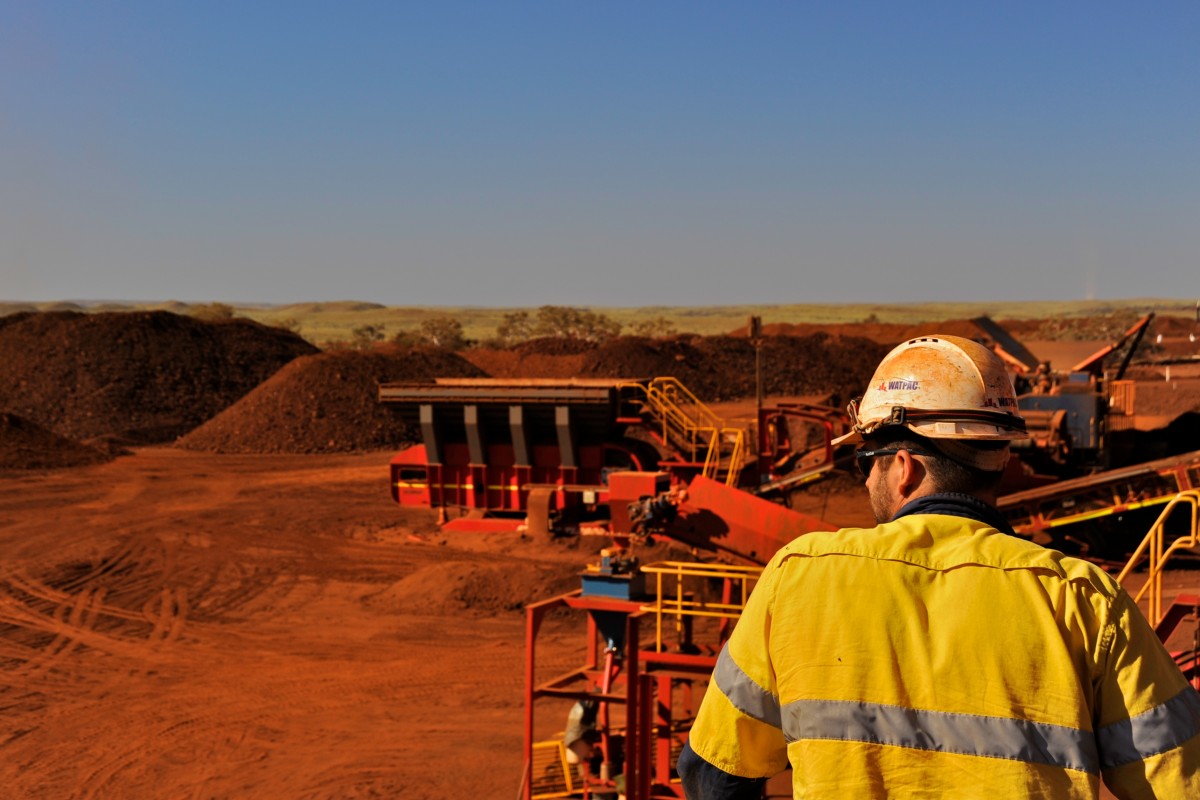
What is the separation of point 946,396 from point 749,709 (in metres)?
0.66

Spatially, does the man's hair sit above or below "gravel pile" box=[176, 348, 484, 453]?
above

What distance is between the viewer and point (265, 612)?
53.1 feet

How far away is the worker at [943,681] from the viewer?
5.59 feet

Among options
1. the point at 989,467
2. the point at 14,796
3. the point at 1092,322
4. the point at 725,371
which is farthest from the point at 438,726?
the point at 1092,322

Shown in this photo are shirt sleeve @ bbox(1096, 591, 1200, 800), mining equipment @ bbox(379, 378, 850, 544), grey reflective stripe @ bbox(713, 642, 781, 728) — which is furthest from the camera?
mining equipment @ bbox(379, 378, 850, 544)

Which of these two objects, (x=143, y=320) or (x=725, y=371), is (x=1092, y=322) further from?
(x=143, y=320)

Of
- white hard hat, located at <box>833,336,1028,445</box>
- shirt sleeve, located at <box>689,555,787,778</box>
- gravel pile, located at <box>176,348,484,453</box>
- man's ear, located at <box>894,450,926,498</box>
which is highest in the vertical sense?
white hard hat, located at <box>833,336,1028,445</box>

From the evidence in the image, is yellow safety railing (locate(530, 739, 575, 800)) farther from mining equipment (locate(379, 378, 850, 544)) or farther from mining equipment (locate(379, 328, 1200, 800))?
mining equipment (locate(379, 378, 850, 544))

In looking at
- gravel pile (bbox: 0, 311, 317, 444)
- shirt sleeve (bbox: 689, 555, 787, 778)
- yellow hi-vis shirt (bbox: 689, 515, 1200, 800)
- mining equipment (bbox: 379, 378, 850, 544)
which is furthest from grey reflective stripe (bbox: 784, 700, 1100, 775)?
gravel pile (bbox: 0, 311, 317, 444)

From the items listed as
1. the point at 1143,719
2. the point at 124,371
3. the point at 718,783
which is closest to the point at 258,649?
the point at 718,783

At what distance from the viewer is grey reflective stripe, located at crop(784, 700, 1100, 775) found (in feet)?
5.58

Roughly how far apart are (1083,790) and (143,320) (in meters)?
46.6

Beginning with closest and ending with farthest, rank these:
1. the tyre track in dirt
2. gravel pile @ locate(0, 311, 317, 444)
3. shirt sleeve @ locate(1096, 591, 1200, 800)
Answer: shirt sleeve @ locate(1096, 591, 1200, 800) < the tyre track in dirt < gravel pile @ locate(0, 311, 317, 444)

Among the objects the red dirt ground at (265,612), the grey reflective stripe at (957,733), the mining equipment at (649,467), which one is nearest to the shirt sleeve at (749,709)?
the grey reflective stripe at (957,733)
